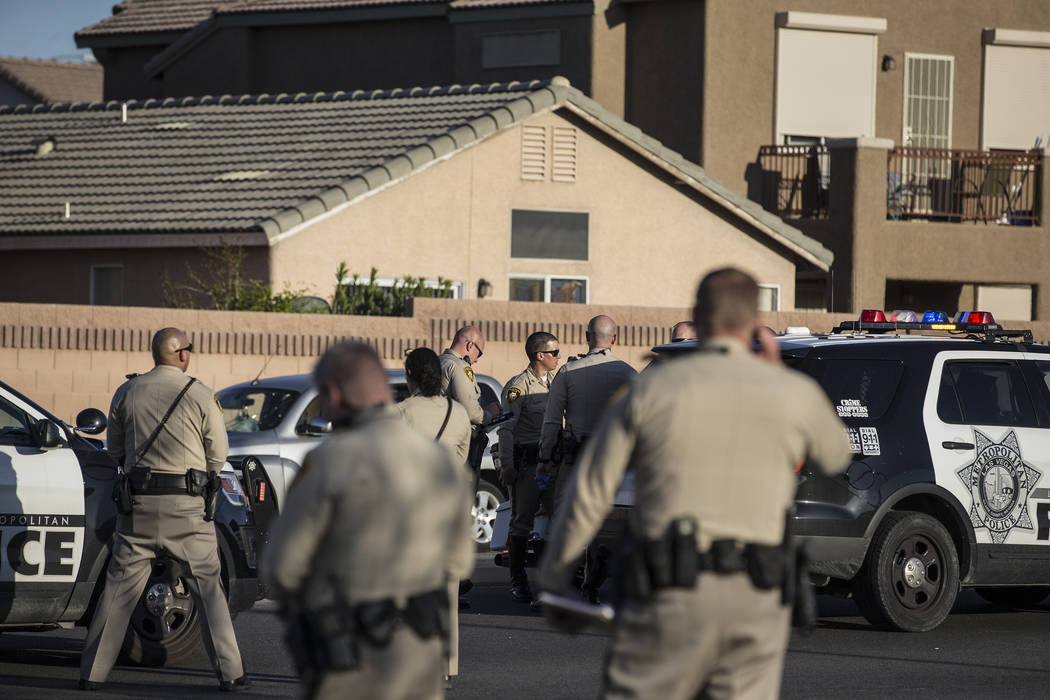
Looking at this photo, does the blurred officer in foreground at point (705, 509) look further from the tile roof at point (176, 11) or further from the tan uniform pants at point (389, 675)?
the tile roof at point (176, 11)

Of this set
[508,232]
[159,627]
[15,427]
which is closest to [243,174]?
[508,232]

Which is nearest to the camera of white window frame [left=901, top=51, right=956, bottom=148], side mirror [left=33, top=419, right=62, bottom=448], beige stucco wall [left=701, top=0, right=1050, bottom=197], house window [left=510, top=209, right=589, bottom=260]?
side mirror [left=33, top=419, right=62, bottom=448]

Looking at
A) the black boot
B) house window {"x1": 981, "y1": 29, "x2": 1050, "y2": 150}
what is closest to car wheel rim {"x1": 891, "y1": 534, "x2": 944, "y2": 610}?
the black boot

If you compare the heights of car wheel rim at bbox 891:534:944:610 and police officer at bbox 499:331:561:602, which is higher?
police officer at bbox 499:331:561:602

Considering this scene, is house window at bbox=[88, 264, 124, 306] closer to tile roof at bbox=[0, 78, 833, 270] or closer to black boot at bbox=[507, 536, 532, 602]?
tile roof at bbox=[0, 78, 833, 270]

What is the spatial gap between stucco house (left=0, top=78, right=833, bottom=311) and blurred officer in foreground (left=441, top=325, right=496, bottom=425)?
954cm

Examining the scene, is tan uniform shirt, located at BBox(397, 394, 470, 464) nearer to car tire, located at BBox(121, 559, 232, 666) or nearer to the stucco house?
car tire, located at BBox(121, 559, 232, 666)

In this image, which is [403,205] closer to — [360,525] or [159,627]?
[159,627]

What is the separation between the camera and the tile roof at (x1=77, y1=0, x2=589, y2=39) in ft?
96.4

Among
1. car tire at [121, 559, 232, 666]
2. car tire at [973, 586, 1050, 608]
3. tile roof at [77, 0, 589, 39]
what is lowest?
car tire at [973, 586, 1050, 608]

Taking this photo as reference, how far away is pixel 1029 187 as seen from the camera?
2689 cm

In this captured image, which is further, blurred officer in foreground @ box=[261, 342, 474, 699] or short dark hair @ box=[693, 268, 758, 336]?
short dark hair @ box=[693, 268, 758, 336]

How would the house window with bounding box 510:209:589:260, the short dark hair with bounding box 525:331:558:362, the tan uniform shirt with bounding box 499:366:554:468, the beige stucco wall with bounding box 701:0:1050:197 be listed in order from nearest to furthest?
1. the tan uniform shirt with bounding box 499:366:554:468
2. the short dark hair with bounding box 525:331:558:362
3. the house window with bounding box 510:209:589:260
4. the beige stucco wall with bounding box 701:0:1050:197

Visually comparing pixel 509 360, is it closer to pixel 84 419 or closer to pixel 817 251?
pixel 817 251
